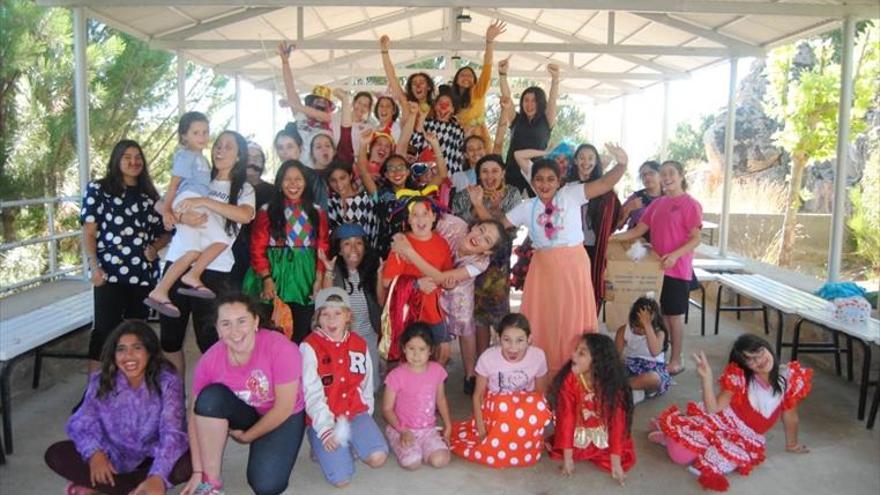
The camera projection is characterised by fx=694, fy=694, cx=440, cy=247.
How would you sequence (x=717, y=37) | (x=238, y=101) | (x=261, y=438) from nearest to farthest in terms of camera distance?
(x=261, y=438), (x=717, y=37), (x=238, y=101)

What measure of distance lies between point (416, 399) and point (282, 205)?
1193mm

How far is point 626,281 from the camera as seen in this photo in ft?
14.0

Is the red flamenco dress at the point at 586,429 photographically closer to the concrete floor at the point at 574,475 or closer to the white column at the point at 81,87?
the concrete floor at the point at 574,475

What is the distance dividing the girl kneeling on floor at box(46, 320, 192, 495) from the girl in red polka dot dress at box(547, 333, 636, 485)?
1617 mm

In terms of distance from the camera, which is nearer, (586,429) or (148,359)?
(148,359)

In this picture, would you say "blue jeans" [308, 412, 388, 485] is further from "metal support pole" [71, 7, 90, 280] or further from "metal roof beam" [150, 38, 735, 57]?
"metal roof beam" [150, 38, 735, 57]

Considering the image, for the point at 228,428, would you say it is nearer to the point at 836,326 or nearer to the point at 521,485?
the point at 521,485

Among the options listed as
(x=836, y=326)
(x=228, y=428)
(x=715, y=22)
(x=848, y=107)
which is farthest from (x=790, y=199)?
(x=228, y=428)

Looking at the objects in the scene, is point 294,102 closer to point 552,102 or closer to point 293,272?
point 293,272

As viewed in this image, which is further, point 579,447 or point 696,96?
point 696,96

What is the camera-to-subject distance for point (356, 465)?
3182 mm

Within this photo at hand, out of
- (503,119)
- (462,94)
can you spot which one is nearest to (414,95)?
(462,94)

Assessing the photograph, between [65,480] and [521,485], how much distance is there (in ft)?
6.42

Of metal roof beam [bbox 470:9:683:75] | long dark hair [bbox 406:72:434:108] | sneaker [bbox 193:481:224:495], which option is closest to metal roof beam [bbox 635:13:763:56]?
metal roof beam [bbox 470:9:683:75]
